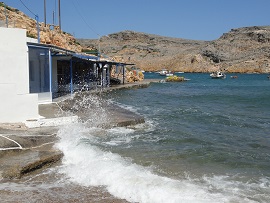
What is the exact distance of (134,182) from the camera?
285 inches

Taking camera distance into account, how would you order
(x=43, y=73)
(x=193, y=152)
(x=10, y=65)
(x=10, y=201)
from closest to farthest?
(x=10, y=201)
(x=193, y=152)
(x=10, y=65)
(x=43, y=73)

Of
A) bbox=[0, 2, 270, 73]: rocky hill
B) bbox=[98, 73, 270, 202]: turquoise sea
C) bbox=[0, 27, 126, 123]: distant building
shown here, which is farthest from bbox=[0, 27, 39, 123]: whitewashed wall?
bbox=[0, 2, 270, 73]: rocky hill

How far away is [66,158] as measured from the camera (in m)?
9.05

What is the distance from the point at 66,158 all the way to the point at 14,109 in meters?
3.85

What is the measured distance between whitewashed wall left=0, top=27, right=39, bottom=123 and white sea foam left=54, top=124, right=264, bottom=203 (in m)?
3.02

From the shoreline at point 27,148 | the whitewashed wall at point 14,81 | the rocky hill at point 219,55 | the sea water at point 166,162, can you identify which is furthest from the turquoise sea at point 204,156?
the rocky hill at point 219,55

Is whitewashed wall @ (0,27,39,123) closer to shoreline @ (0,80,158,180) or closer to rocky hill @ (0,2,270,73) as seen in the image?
shoreline @ (0,80,158,180)

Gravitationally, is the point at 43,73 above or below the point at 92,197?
above

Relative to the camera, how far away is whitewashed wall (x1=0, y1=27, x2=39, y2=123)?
11.5 meters

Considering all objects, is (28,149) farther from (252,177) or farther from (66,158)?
(252,177)

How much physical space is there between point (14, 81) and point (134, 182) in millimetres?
7781

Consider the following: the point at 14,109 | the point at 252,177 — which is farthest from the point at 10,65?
→ the point at 252,177

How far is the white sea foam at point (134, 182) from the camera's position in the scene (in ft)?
21.4

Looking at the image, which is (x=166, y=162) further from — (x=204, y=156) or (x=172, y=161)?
(x=204, y=156)
